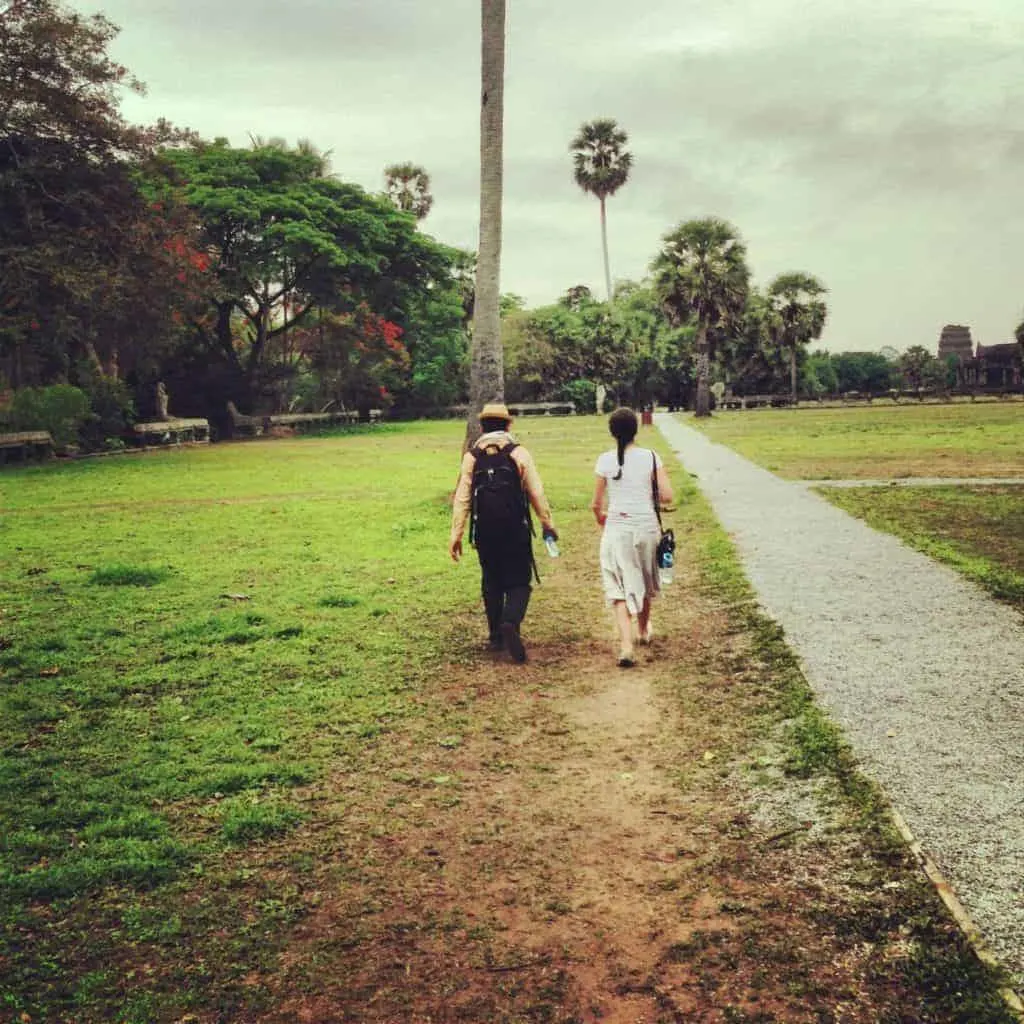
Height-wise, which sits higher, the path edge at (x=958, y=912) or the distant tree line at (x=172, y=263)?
the distant tree line at (x=172, y=263)

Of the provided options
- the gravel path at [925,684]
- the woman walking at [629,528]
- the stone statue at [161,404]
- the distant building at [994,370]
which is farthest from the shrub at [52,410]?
the distant building at [994,370]

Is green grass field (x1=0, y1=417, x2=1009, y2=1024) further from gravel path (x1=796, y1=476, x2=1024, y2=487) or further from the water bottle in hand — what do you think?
gravel path (x1=796, y1=476, x2=1024, y2=487)

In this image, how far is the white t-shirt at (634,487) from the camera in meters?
6.54

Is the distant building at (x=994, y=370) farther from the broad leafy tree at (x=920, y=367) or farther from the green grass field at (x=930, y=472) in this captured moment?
the green grass field at (x=930, y=472)

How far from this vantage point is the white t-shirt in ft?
21.4

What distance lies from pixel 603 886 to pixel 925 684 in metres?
2.75

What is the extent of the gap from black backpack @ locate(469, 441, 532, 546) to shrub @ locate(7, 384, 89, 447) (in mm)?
22288

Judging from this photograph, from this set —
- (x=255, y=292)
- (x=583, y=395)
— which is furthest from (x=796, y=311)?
(x=255, y=292)

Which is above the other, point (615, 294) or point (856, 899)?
point (615, 294)

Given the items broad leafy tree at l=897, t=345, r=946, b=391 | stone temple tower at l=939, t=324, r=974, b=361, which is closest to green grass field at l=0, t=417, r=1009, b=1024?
broad leafy tree at l=897, t=345, r=946, b=391

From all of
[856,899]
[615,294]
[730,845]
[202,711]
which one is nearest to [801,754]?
[730,845]

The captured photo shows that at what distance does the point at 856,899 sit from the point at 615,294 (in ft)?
266

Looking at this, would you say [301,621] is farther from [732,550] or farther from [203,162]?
[203,162]

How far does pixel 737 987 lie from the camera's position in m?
2.92
